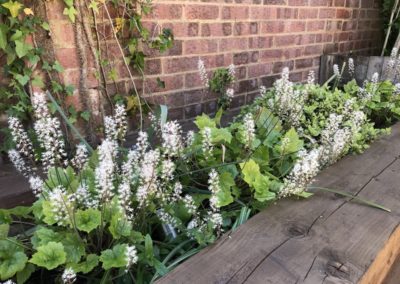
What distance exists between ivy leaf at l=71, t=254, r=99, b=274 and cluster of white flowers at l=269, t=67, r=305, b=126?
4.25 ft

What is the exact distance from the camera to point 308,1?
139 inches

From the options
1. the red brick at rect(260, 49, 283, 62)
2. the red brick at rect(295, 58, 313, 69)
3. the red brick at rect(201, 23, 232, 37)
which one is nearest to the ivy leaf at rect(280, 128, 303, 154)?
the red brick at rect(201, 23, 232, 37)

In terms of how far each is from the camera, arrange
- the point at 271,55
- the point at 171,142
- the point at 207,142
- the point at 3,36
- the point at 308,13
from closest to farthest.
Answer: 1. the point at 171,142
2. the point at 207,142
3. the point at 3,36
4. the point at 271,55
5. the point at 308,13

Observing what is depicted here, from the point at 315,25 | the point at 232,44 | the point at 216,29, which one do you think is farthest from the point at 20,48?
the point at 315,25

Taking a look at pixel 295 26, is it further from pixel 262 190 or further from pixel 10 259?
pixel 10 259

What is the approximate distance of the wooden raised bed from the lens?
1.05m

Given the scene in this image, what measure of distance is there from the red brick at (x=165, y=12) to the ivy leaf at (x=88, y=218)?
4.69 feet

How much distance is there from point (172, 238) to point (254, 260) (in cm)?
36

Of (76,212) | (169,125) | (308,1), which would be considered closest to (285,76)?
(169,125)

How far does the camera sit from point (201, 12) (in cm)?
254

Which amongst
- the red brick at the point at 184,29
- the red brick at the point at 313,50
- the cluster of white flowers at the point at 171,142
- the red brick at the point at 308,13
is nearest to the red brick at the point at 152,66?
the red brick at the point at 184,29

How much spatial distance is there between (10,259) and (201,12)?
1981 mm

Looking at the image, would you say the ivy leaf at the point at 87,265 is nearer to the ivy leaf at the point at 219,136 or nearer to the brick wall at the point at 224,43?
the ivy leaf at the point at 219,136

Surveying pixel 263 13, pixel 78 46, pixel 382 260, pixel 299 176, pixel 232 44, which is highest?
pixel 263 13
